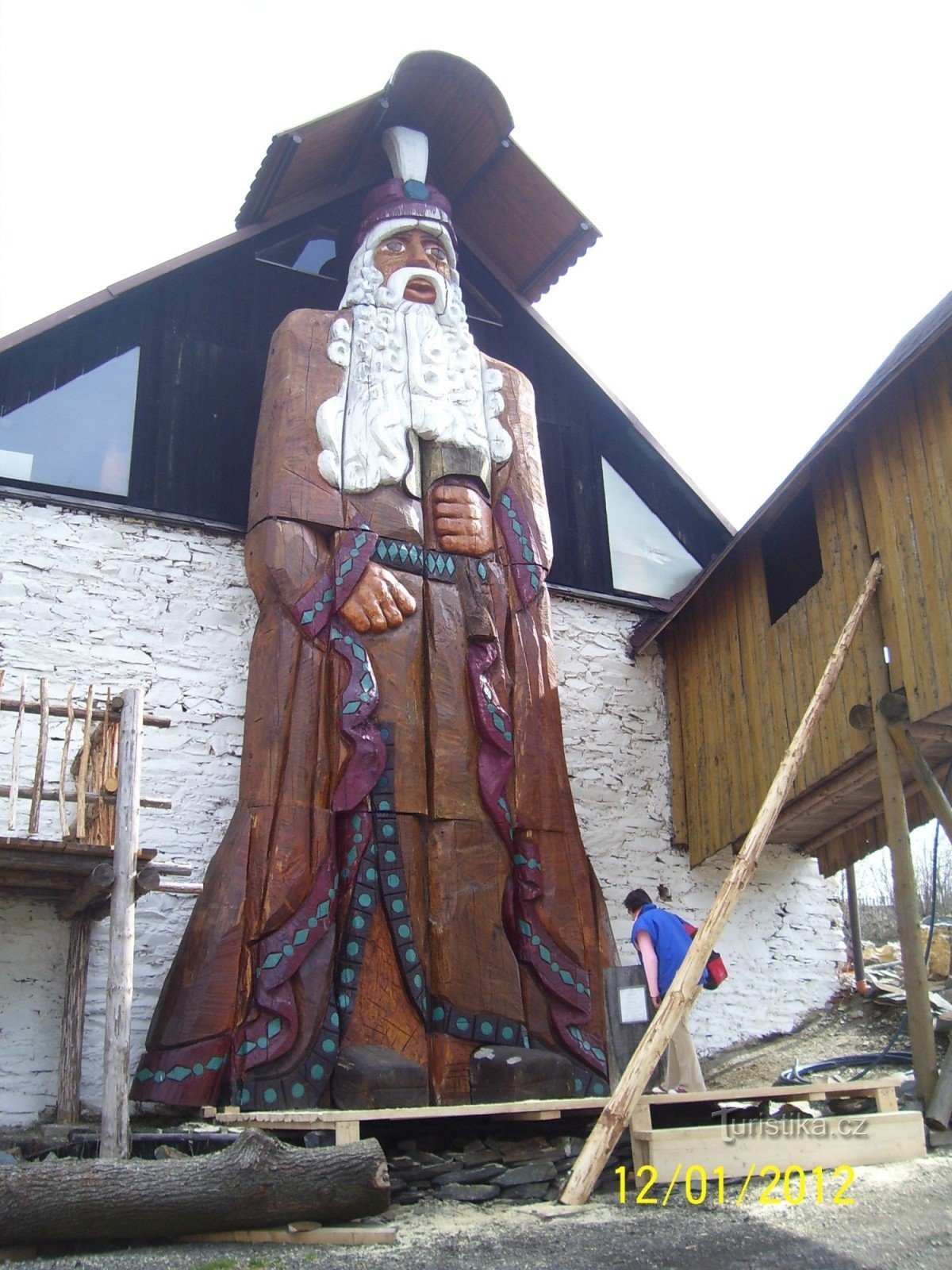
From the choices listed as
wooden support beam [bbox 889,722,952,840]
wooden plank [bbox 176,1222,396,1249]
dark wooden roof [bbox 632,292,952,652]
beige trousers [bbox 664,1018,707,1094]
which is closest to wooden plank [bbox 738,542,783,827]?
dark wooden roof [bbox 632,292,952,652]

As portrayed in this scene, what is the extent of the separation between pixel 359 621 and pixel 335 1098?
8.41 ft

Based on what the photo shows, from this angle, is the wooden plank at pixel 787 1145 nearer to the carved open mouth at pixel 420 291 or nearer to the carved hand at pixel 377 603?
the carved hand at pixel 377 603

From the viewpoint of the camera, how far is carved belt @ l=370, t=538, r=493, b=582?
7.43 metres

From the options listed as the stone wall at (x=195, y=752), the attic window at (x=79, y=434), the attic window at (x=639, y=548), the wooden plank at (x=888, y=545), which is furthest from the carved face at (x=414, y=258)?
the wooden plank at (x=888, y=545)

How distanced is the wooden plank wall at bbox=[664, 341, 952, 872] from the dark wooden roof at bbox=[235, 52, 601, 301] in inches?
125

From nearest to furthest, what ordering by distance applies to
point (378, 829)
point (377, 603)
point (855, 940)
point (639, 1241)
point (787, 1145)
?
point (639, 1241) → point (787, 1145) → point (378, 829) → point (377, 603) → point (855, 940)

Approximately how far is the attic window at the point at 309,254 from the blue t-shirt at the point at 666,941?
5501 mm

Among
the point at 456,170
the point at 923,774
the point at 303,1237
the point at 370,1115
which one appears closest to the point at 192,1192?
the point at 303,1237

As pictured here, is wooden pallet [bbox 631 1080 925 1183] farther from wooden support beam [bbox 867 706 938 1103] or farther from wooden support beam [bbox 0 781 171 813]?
wooden support beam [bbox 0 781 171 813]

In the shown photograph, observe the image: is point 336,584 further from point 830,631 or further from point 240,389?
point 830,631

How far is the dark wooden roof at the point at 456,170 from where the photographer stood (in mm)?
9000

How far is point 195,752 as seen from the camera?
771 cm

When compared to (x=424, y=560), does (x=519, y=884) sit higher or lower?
lower

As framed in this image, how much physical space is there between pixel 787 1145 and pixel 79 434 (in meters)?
5.98
